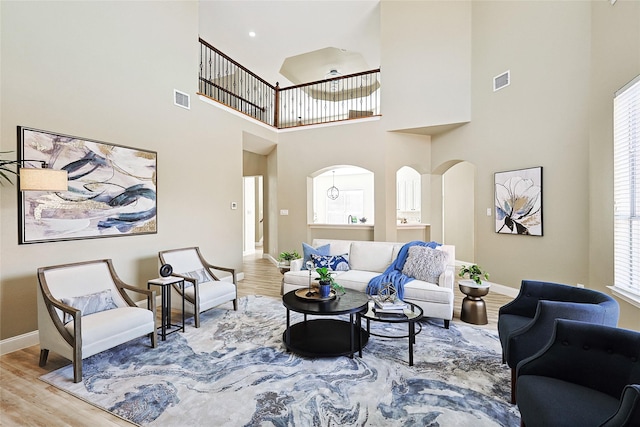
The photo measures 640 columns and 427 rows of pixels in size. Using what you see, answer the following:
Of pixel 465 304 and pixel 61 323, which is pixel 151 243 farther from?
pixel 465 304

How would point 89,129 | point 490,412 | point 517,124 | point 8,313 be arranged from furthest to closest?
point 517,124, point 89,129, point 8,313, point 490,412

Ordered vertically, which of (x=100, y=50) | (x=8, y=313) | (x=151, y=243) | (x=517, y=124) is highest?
(x=100, y=50)

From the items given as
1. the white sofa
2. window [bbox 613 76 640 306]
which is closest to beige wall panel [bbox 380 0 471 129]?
window [bbox 613 76 640 306]

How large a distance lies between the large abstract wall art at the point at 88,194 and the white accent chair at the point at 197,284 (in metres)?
0.61

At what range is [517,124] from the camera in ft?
15.3

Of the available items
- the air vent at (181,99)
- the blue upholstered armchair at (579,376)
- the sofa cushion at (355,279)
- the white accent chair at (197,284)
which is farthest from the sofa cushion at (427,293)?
the air vent at (181,99)

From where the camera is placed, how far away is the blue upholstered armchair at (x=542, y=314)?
1.78m

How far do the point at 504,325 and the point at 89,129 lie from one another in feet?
15.5

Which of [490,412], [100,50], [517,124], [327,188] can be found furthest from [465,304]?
[327,188]

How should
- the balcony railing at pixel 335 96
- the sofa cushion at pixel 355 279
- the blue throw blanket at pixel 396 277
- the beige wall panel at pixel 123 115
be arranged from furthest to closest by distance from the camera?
the balcony railing at pixel 335 96, the sofa cushion at pixel 355 279, the blue throw blanket at pixel 396 277, the beige wall panel at pixel 123 115

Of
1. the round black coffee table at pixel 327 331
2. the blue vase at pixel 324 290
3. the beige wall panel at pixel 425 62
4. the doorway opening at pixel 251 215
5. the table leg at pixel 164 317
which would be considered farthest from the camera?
the doorway opening at pixel 251 215

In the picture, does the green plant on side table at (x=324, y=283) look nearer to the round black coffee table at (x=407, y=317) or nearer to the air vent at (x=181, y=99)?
the round black coffee table at (x=407, y=317)

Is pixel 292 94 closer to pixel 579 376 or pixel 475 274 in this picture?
pixel 475 274

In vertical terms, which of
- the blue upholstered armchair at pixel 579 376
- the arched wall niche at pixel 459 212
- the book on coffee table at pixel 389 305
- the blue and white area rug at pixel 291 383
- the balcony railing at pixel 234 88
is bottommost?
the blue and white area rug at pixel 291 383
